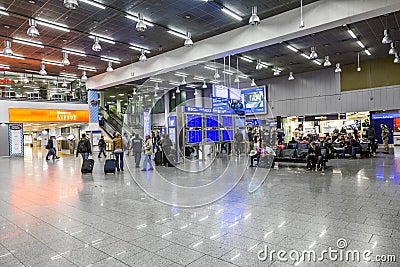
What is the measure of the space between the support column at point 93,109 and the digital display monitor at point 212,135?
1198cm

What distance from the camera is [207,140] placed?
12930 millimetres

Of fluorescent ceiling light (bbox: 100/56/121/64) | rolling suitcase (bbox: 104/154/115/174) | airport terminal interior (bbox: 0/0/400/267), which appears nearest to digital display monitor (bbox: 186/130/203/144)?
airport terminal interior (bbox: 0/0/400/267)

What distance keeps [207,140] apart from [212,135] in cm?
56

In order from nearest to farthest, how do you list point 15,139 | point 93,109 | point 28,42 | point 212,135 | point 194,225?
point 194,225 → point 28,42 → point 212,135 → point 15,139 → point 93,109

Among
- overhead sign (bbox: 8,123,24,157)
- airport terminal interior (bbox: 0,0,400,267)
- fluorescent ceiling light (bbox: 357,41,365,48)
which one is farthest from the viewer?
overhead sign (bbox: 8,123,24,157)

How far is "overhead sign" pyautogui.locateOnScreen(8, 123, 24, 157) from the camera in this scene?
60.7 feet

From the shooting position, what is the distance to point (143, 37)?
464 inches

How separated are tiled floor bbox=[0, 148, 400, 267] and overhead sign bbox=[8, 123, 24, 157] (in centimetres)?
1458

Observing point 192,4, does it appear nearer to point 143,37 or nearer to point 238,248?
point 143,37

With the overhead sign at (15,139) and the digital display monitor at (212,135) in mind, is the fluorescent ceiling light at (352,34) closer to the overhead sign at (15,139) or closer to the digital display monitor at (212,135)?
the digital display monitor at (212,135)

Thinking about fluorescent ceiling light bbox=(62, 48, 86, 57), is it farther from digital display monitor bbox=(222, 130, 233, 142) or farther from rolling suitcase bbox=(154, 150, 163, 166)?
digital display monitor bbox=(222, 130, 233, 142)

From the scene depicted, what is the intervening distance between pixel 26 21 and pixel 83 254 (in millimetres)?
10480

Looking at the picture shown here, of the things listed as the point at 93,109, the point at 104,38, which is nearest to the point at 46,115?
the point at 93,109

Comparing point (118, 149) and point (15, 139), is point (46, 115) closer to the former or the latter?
point (15, 139)
